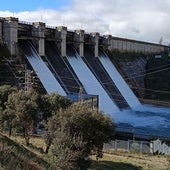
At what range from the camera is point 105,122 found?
81.0 ft

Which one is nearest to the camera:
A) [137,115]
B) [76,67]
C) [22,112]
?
[22,112]

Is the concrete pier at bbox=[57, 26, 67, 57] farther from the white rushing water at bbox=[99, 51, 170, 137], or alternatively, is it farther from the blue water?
the blue water

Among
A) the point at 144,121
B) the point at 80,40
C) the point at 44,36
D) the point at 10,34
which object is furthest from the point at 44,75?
the point at 80,40

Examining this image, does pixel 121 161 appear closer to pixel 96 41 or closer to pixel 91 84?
pixel 91 84

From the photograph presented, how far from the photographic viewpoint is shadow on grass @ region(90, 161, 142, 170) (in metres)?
24.2

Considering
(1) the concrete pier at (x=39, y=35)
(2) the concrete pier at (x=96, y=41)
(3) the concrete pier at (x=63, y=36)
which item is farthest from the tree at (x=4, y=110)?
(2) the concrete pier at (x=96, y=41)

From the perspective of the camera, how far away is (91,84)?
5150 cm

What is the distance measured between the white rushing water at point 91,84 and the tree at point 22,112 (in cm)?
2180

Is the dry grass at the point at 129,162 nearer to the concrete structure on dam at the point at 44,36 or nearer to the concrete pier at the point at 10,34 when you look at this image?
the concrete pier at the point at 10,34

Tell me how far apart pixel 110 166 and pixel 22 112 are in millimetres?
6278

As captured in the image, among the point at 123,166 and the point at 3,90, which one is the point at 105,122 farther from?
the point at 3,90

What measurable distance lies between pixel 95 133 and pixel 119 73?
132 feet

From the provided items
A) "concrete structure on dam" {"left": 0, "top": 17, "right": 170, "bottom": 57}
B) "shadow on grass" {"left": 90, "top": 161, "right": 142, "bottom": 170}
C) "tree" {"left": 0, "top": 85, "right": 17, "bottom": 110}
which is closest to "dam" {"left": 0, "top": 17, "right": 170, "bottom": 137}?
"concrete structure on dam" {"left": 0, "top": 17, "right": 170, "bottom": 57}

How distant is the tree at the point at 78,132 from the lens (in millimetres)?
19672
